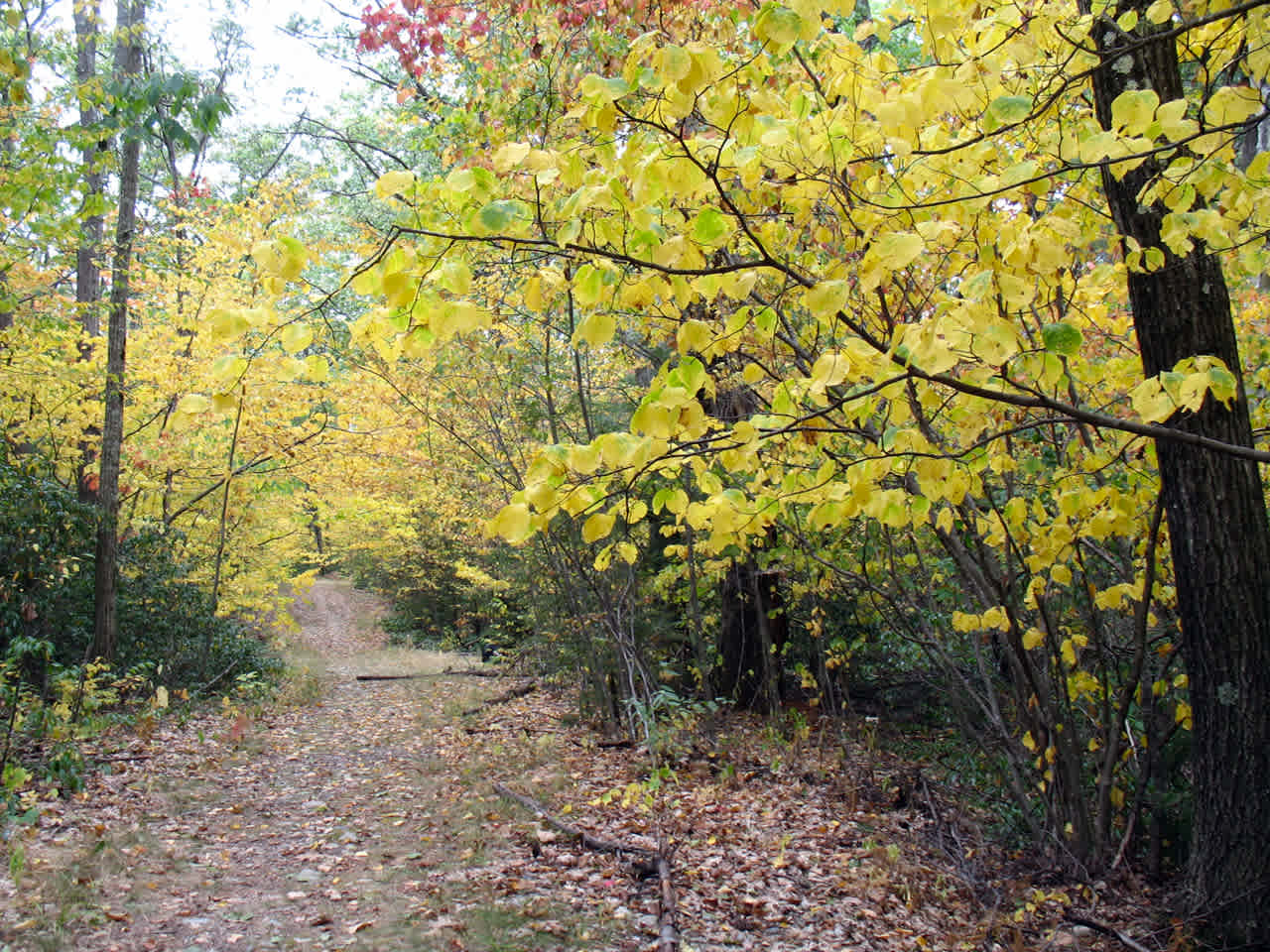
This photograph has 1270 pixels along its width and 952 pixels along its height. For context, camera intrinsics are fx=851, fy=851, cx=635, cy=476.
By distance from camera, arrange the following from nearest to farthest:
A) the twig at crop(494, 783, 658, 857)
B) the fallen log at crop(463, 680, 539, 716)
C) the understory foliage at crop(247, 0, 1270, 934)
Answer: the understory foliage at crop(247, 0, 1270, 934), the twig at crop(494, 783, 658, 857), the fallen log at crop(463, 680, 539, 716)

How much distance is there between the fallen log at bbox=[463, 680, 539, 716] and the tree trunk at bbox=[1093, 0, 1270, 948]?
871 centimetres

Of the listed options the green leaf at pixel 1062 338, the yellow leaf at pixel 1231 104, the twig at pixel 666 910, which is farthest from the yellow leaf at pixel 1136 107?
the twig at pixel 666 910

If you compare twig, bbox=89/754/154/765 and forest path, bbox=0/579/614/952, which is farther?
twig, bbox=89/754/154/765

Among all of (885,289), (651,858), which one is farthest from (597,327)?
(651,858)

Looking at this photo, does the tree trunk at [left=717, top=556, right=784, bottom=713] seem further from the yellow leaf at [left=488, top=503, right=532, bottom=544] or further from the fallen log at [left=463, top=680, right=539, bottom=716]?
the yellow leaf at [left=488, top=503, right=532, bottom=544]

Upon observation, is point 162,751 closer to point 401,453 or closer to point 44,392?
Answer: point 44,392

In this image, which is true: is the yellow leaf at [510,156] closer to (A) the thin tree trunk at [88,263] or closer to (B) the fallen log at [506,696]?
(A) the thin tree trunk at [88,263]

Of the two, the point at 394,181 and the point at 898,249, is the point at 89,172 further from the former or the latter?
the point at 898,249

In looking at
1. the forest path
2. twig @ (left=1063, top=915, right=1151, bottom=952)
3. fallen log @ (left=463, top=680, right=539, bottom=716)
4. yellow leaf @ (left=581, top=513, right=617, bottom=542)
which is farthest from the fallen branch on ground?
yellow leaf @ (left=581, top=513, right=617, bottom=542)

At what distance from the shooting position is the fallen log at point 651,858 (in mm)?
3877

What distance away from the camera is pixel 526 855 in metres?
5.00

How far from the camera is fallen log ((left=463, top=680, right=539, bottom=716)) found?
1081cm

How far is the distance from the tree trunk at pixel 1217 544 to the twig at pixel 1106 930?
0.38 meters

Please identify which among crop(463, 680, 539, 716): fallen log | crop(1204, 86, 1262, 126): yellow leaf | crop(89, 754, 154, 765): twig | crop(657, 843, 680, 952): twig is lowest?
crop(657, 843, 680, 952): twig
